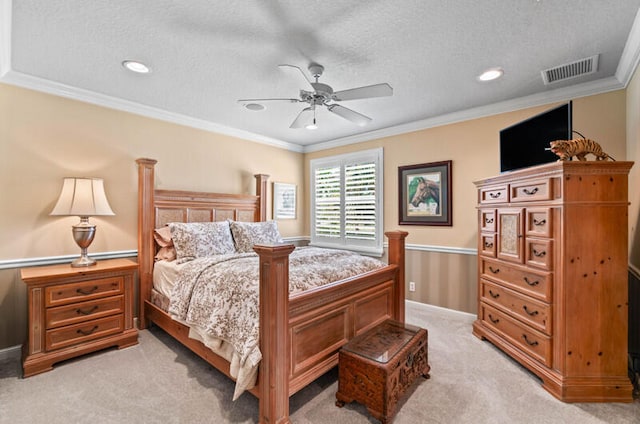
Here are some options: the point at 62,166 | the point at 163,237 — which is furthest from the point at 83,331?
the point at 62,166

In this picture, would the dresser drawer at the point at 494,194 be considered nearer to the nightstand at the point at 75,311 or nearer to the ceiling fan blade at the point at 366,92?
the ceiling fan blade at the point at 366,92

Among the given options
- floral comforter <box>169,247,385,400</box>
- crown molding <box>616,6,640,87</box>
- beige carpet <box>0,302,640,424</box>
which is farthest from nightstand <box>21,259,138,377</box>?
crown molding <box>616,6,640,87</box>

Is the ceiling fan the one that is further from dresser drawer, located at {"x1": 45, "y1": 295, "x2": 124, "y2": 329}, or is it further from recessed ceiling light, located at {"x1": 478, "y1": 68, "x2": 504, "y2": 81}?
dresser drawer, located at {"x1": 45, "y1": 295, "x2": 124, "y2": 329}

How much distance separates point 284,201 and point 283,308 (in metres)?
3.52

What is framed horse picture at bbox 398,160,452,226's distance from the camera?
384 centimetres

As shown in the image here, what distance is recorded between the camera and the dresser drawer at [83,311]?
8.22 ft

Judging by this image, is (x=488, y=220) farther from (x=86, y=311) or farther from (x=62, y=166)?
(x=62, y=166)

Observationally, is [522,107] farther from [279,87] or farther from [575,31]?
[279,87]

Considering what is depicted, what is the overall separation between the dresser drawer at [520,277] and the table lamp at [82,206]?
3972 mm

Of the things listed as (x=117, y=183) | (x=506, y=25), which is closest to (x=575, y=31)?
(x=506, y=25)

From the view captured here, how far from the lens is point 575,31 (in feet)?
6.73

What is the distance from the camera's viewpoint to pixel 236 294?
2094 millimetres

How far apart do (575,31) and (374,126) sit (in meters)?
2.46

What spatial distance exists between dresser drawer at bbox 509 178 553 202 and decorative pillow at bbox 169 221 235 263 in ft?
10.1
